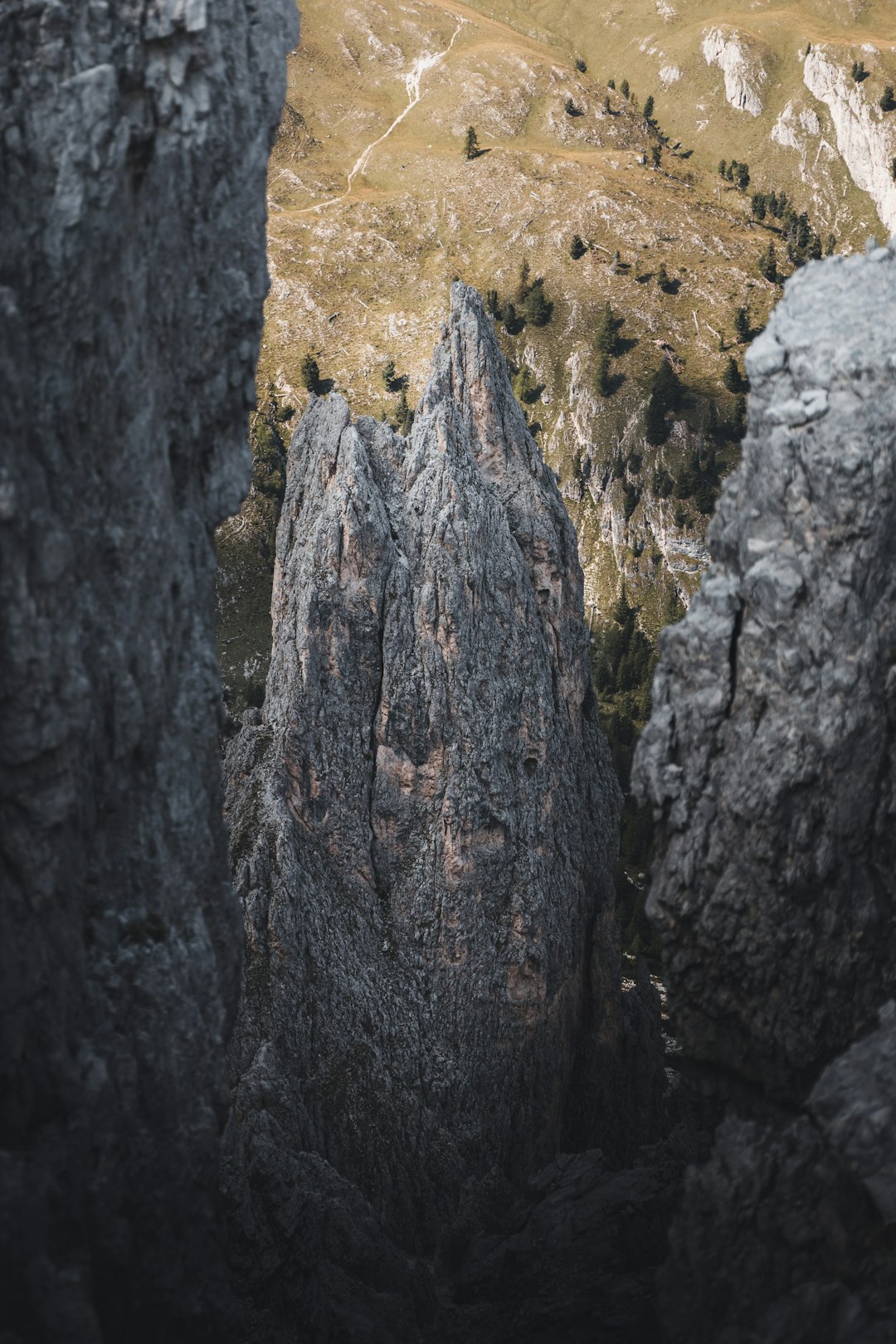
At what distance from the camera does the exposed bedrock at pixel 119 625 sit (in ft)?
73.8

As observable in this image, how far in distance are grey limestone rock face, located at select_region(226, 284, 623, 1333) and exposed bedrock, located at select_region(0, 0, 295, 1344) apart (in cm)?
3195

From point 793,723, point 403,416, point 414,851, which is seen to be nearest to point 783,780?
point 793,723

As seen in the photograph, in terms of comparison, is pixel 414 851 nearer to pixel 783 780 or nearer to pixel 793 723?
pixel 783 780

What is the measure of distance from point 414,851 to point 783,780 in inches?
1304

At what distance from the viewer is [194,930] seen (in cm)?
2702

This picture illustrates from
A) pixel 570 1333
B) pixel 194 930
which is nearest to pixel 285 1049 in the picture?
pixel 570 1333

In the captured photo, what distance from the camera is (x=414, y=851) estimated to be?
200ft

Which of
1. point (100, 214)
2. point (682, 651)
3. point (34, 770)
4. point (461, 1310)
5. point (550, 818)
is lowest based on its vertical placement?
point (461, 1310)

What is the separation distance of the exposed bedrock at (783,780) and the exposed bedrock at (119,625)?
39.3ft

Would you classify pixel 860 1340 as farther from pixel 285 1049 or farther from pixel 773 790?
pixel 285 1049

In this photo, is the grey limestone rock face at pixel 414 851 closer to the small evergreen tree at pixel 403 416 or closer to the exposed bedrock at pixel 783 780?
the exposed bedrock at pixel 783 780

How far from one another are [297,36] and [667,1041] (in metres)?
91.2

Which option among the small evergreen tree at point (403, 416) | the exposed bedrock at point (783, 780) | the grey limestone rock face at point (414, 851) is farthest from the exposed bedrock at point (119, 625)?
the small evergreen tree at point (403, 416)

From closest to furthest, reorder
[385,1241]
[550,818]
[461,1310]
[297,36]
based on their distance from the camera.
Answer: [297,36] < [461,1310] < [385,1241] < [550,818]
